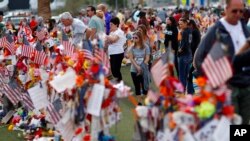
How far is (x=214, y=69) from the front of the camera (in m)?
5.80

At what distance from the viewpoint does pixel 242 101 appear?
6.87 m

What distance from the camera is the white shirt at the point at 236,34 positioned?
22.2 feet

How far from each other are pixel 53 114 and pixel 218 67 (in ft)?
9.79

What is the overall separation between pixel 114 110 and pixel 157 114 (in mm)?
1036

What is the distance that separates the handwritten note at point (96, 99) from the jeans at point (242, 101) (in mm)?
1307

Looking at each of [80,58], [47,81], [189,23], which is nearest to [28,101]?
[47,81]

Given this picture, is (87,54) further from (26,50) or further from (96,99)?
(26,50)

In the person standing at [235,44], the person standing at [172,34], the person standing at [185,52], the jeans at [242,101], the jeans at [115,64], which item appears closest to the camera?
the person standing at [235,44]

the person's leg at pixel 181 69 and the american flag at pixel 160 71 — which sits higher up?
the american flag at pixel 160 71

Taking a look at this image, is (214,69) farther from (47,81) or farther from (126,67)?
(126,67)

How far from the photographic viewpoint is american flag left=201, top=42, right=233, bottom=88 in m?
5.75

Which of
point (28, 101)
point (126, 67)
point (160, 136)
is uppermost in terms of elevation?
point (160, 136)

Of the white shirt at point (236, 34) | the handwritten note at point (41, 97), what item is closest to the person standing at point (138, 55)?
the handwritten note at point (41, 97)

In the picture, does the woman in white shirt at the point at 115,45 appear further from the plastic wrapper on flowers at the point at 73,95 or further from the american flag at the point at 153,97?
the american flag at the point at 153,97
